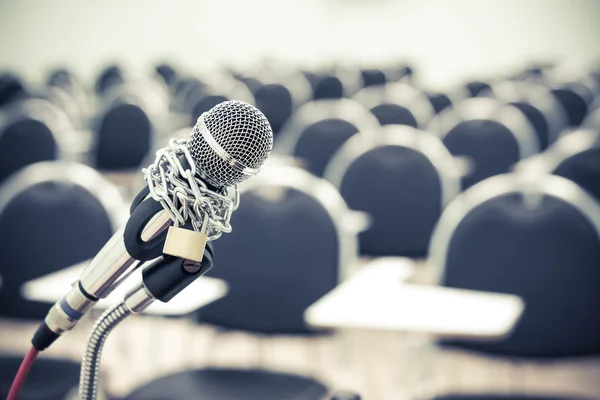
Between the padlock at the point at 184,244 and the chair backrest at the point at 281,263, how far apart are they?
192 cm

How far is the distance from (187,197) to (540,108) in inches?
249

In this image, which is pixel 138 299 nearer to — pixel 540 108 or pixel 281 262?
pixel 281 262

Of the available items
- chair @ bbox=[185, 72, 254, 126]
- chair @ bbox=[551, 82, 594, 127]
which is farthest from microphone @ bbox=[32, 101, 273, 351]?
chair @ bbox=[551, 82, 594, 127]

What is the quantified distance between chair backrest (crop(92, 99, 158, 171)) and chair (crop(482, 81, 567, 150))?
319cm

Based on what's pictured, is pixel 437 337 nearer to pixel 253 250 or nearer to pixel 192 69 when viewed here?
pixel 253 250

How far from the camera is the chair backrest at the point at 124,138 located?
18.7 ft

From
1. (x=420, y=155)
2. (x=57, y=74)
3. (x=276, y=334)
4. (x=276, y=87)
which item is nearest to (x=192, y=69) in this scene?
(x=57, y=74)

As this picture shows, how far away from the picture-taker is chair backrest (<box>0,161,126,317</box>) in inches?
101

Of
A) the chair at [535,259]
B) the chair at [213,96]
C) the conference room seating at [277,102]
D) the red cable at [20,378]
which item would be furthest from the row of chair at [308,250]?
the conference room seating at [277,102]

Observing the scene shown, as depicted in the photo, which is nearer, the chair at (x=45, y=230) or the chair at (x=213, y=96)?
the chair at (x=45, y=230)

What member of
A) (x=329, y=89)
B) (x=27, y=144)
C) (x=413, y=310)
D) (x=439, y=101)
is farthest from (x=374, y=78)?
(x=413, y=310)

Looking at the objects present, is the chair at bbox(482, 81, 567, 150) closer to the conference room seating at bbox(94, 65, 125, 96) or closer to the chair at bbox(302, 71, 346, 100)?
the chair at bbox(302, 71, 346, 100)

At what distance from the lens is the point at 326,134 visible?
4.74 m

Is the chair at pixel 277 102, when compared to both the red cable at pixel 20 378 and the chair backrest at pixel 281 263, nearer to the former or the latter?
the chair backrest at pixel 281 263
